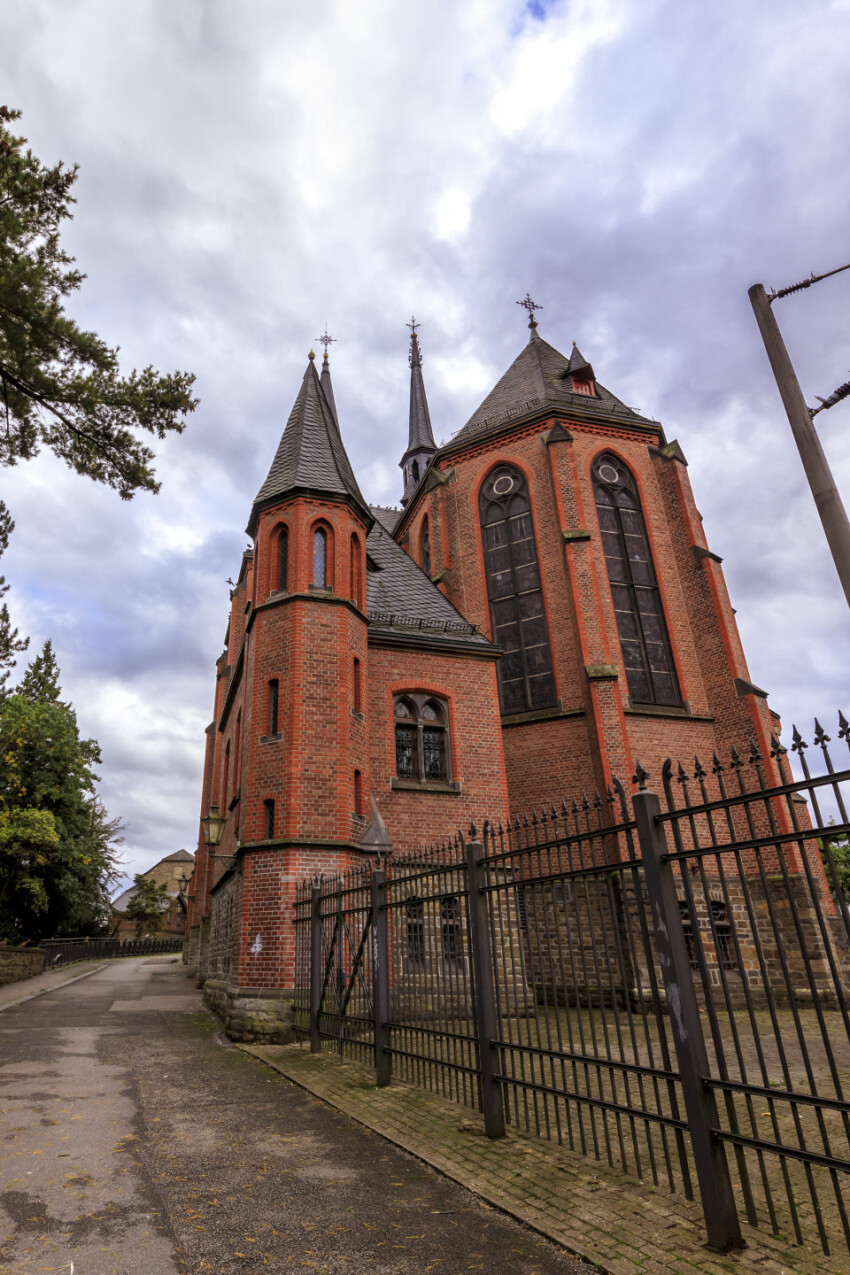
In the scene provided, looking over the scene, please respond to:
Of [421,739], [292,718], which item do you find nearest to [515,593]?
[421,739]

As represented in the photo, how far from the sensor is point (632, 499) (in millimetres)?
20406

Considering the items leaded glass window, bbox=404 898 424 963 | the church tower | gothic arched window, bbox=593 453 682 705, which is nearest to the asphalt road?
leaded glass window, bbox=404 898 424 963

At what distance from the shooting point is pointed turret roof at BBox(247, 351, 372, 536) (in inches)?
590

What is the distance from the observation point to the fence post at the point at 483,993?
5195 mm

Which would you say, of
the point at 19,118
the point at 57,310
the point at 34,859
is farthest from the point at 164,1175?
the point at 34,859

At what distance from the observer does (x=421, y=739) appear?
50.1ft

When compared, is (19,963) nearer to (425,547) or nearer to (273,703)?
(273,703)

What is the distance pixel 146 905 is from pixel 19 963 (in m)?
45.0

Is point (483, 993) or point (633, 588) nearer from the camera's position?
point (483, 993)

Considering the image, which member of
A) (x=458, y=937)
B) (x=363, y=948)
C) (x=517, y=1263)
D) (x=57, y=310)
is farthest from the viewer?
(x=57, y=310)

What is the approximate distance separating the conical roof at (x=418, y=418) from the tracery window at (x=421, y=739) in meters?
21.0

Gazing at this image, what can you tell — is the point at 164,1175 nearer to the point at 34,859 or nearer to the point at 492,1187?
the point at 492,1187

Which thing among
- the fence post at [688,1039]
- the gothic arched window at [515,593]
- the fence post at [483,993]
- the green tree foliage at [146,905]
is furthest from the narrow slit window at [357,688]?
the green tree foliage at [146,905]

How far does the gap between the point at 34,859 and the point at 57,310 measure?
25.3 m
